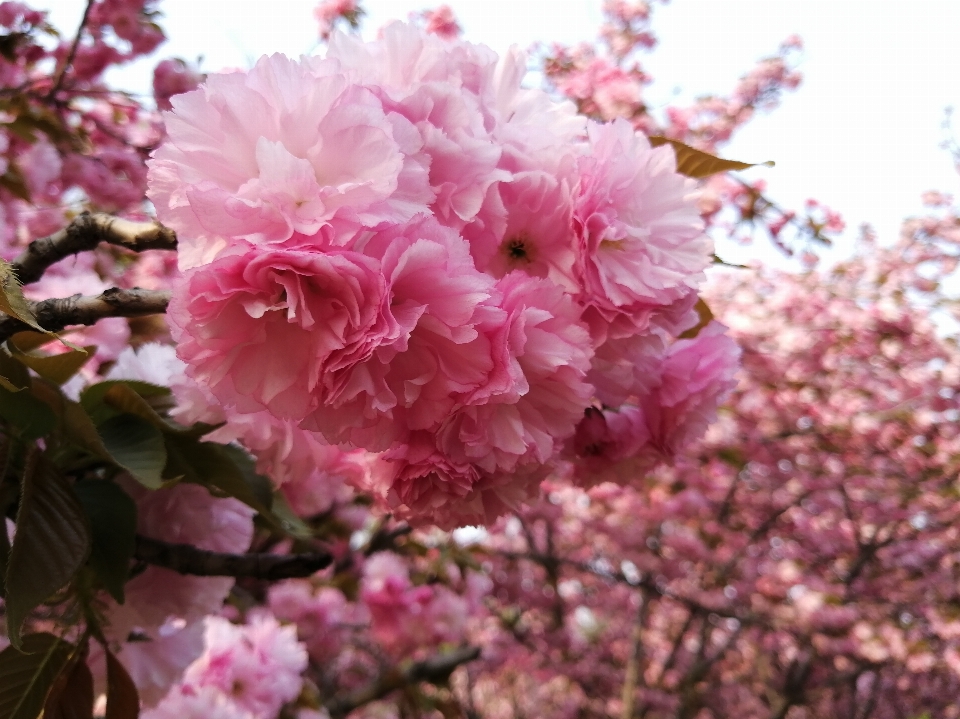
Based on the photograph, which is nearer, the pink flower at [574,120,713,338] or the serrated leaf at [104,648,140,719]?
the pink flower at [574,120,713,338]

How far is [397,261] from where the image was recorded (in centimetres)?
46

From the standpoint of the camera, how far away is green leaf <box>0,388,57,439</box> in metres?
0.61

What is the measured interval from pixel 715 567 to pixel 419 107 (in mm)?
4691

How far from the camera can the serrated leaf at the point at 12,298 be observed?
42 centimetres

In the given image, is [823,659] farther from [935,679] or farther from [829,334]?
[829,334]

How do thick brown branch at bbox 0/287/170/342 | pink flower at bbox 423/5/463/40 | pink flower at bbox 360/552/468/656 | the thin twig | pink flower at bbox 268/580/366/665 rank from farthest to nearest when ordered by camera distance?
1. pink flower at bbox 423/5/463/40
2. pink flower at bbox 268/580/366/665
3. pink flower at bbox 360/552/468/656
4. the thin twig
5. thick brown branch at bbox 0/287/170/342

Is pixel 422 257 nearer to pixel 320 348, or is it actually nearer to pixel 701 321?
pixel 320 348

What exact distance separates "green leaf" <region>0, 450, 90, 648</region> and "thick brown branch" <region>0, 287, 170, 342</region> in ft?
0.47

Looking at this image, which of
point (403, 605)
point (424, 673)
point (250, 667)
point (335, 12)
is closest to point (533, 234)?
point (250, 667)

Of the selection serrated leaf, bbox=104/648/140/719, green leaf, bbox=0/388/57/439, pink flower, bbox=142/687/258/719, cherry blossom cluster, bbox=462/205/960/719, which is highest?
green leaf, bbox=0/388/57/439

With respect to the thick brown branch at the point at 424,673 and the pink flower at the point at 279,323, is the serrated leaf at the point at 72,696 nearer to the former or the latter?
the pink flower at the point at 279,323

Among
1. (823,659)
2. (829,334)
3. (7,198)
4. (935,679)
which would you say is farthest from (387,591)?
(935,679)

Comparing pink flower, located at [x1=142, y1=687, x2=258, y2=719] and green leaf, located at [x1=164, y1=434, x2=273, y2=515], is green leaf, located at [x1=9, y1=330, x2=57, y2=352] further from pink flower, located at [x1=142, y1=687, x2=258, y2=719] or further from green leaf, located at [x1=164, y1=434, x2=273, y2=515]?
pink flower, located at [x1=142, y1=687, x2=258, y2=719]

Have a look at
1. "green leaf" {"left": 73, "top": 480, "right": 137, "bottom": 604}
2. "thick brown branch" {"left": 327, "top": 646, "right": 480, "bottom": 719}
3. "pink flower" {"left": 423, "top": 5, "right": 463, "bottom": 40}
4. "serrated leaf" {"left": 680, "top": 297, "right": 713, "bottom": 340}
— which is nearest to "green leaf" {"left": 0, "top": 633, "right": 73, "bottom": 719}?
"green leaf" {"left": 73, "top": 480, "right": 137, "bottom": 604}
